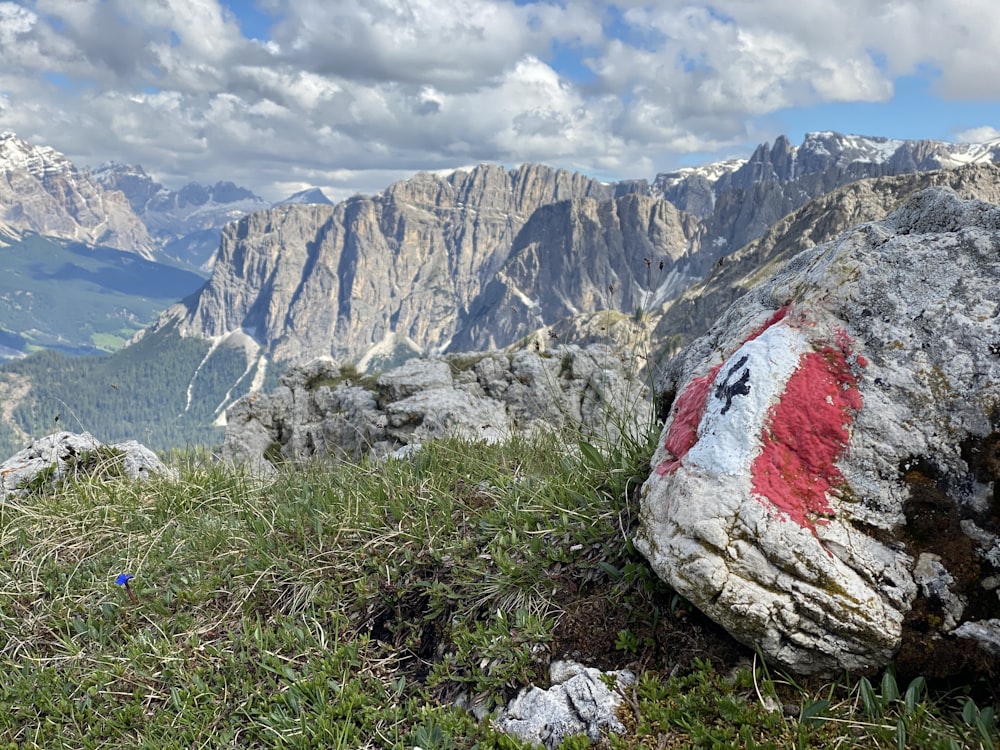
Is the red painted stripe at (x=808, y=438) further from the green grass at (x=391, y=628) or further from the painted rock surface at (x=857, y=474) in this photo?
the green grass at (x=391, y=628)

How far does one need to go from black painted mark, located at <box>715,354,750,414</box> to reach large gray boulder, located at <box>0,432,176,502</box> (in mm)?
8907

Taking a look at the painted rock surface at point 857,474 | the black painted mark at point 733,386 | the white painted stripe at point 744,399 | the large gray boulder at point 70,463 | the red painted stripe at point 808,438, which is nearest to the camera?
the painted rock surface at point 857,474

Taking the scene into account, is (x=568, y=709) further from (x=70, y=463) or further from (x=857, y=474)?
(x=70, y=463)

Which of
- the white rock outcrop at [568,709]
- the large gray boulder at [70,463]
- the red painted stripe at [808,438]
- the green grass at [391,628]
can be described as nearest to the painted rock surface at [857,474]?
the red painted stripe at [808,438]

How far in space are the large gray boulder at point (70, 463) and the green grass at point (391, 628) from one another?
7.44 feet

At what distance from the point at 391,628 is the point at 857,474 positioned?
13.4ft

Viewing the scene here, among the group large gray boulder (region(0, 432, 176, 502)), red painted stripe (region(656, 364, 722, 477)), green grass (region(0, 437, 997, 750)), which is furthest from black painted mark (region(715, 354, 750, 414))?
large gray boulder (region(0, 432, 176, 502))

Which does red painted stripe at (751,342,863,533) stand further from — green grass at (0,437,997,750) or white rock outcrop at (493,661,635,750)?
white rock outcrop at (493,661,635,750)

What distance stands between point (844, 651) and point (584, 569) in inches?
83.5

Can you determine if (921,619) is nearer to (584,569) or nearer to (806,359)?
(806,359)

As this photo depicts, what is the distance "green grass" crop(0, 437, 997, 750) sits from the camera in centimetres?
399

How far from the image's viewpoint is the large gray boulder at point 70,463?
33.2 ft

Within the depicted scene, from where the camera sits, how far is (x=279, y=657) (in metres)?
5.34

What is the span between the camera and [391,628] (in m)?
5.59
